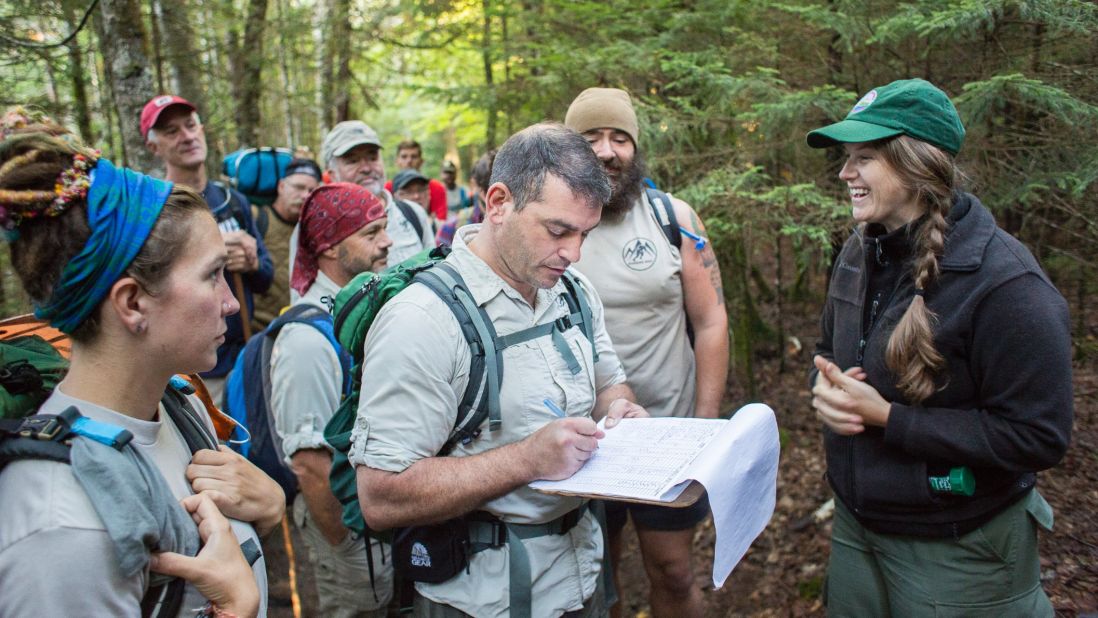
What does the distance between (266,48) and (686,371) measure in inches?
496

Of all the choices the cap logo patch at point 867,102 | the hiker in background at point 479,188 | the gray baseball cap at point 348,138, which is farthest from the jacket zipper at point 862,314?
the gray baseball cap at point 348,138

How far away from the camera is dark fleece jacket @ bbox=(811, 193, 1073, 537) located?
89.5 inches

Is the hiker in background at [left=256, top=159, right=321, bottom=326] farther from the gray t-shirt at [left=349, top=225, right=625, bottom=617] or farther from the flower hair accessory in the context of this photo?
the flower hair accessory

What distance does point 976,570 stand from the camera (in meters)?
2.43

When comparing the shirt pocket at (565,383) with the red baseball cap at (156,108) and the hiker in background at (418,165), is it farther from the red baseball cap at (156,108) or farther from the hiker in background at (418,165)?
the hiker in background at (418,165)

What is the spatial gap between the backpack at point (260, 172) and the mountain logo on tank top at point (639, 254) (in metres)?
3.54

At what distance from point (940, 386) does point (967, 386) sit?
0.28 ft

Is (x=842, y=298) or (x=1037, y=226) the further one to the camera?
(x=1037, y=226)

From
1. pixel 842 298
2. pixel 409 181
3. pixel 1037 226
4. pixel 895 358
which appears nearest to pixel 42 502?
pixel 895 358

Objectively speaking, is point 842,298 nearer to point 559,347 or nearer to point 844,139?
point 844,139

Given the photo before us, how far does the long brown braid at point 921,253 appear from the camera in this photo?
239 centimetres

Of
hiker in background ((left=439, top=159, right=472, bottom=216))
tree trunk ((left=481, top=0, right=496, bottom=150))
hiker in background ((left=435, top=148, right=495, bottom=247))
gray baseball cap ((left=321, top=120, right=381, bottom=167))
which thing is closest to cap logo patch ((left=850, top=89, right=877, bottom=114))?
hiker in background ((left=435, top=148, right=495, bottom=247))

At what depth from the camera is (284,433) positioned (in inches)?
117

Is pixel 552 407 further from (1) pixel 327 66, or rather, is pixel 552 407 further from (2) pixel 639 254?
(1) pixel 327 66
